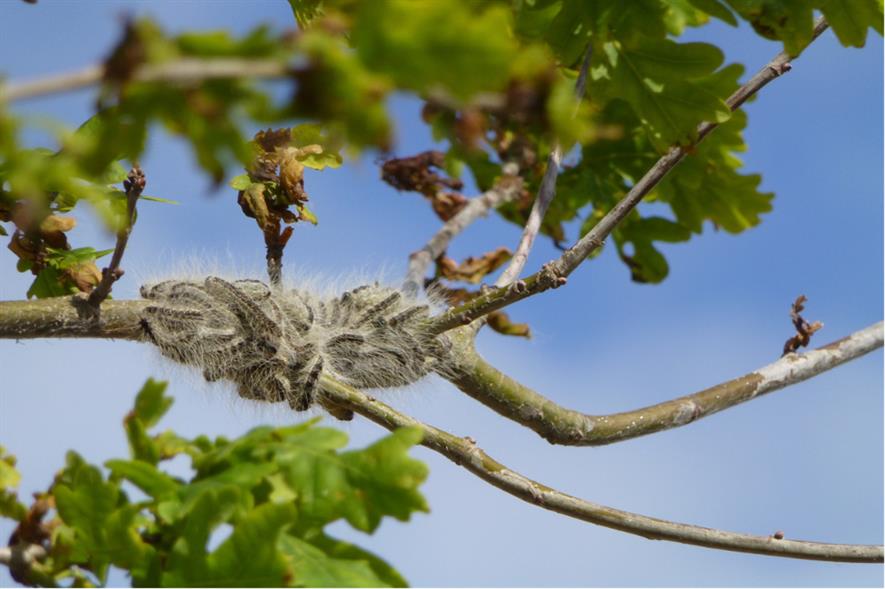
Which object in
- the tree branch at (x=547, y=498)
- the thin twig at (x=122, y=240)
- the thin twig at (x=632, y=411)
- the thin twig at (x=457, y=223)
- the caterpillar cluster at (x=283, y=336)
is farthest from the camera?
the thin twig at (x=457, y=223)

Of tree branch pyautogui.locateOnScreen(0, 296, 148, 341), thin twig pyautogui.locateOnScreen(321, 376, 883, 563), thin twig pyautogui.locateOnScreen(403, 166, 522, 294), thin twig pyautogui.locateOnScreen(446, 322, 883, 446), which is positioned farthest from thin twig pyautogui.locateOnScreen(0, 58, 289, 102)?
thin twig pyautogui.locateOnScreen(403, 166, 522, 294)

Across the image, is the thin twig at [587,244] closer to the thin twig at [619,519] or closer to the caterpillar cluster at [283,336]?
the caterpillar cluster at [283,336]

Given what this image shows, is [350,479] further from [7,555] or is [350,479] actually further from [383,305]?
[383,305]

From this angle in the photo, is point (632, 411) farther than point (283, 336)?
Yes

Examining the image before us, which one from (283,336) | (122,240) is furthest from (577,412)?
(122,240)

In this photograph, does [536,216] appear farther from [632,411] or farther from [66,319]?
[66,319]

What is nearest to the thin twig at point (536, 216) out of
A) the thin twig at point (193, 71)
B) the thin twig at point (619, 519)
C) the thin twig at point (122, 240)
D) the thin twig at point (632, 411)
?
the thin twig at point (632, 411)

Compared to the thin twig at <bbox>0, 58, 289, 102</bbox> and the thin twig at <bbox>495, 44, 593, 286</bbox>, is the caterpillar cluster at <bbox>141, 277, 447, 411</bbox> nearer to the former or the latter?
the thin twig at <bbox>495, 44, 593, 286</bbox>
